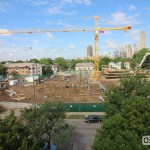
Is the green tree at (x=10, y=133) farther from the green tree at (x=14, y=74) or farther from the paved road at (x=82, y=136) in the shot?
the green tree at (x=14, y=74)

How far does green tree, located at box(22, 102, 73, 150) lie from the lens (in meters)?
20.0

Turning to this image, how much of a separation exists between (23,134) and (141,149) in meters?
7.16

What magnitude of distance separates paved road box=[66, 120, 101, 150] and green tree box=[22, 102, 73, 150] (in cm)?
397

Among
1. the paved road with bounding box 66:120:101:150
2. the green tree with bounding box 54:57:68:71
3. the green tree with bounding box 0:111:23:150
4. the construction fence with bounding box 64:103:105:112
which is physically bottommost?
the paved road with bounding box 66:120:101:150

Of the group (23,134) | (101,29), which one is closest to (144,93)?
(23,134)

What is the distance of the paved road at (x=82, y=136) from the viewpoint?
81.2 ft

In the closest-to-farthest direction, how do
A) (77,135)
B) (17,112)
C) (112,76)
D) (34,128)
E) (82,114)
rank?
(34,128) → (77,135) → (82,114) → (17,112) → (112,76)

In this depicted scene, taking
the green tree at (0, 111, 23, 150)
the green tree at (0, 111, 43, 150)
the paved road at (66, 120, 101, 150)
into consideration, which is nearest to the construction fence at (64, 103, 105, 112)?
the paved road at (66, 120, 101, 150)

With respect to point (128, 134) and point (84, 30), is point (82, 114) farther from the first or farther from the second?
point (84, 30)

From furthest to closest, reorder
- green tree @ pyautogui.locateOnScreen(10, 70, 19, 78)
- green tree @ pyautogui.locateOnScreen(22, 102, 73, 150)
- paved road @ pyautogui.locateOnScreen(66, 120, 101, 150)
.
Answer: green tree @ pyautogui.locateOnScreen(10, 70, 19, 78) → paved road @ pyautogui.locateOnScreen(66, 120, 101, 150) → green tree @ pyautogui.locateOnScreen(22, 102, 73, 150)

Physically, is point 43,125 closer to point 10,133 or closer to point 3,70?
point 10,133

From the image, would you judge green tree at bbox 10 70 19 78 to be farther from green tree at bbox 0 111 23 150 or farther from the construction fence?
green tree at bbox 0 111 23 150

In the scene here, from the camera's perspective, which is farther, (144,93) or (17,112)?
(17,112)

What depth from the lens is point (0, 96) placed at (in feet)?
181
